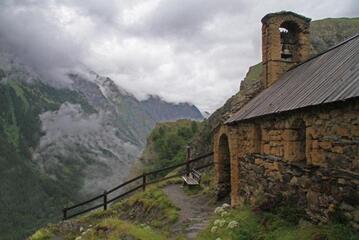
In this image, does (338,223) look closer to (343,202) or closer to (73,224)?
(343,202)

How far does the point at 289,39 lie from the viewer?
1912 cm

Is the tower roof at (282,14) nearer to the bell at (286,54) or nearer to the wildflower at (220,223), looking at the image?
the bell at (286,54)

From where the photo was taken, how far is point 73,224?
20.5 m

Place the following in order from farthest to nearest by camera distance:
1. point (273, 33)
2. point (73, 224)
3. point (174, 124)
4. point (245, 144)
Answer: point (174, 124)
point (73, 224)
point (273, 33)
point (245, 144)

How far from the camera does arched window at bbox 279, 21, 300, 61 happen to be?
1875cm

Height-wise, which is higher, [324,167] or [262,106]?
[262,106]

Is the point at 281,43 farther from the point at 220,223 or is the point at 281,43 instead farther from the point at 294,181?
the point at 220,223

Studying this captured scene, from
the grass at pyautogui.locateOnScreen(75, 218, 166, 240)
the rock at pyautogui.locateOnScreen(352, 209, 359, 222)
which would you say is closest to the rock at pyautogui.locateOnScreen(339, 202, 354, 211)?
the rock at pyautogui.locateOnScreen(352, 209, 359, 222)

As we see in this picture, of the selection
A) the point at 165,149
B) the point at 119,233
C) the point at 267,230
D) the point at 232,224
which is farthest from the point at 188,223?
the point at 165,149

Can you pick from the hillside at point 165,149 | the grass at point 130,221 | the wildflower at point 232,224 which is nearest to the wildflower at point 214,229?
the wildflower at point 232,224

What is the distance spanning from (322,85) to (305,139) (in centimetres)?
167

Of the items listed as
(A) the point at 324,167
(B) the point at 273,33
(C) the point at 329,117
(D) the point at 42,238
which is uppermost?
(B) the point at 273,33

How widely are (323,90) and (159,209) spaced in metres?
10.4

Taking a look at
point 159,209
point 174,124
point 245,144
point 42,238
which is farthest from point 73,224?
point 174,124
